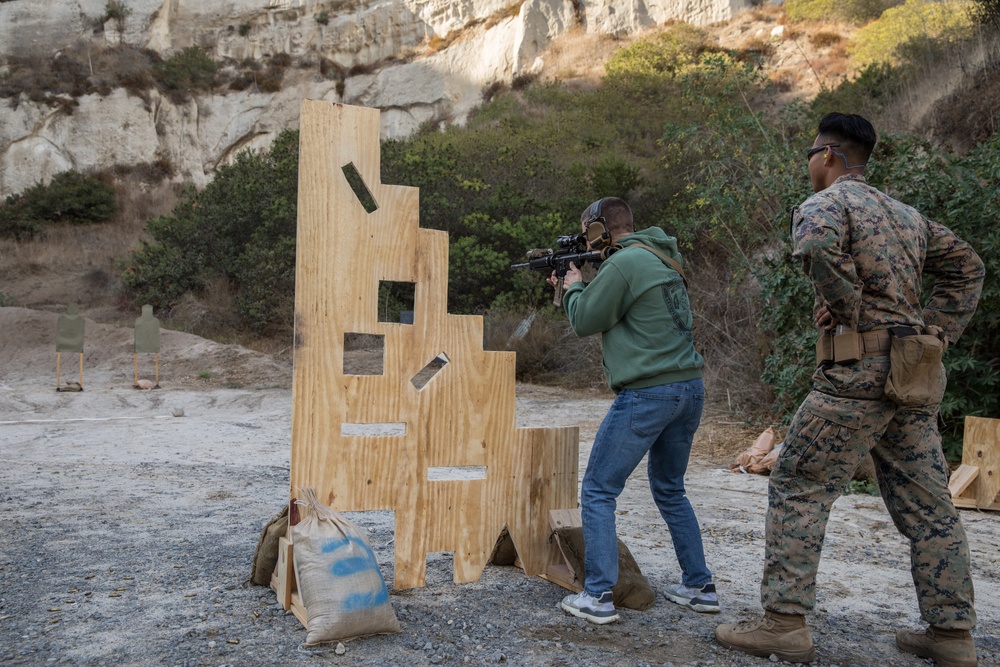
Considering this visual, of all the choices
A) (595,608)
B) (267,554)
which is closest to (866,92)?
(595,608)

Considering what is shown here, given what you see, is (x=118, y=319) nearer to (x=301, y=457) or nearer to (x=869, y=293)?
(x=301, y=457)

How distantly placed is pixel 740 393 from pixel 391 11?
3067cm

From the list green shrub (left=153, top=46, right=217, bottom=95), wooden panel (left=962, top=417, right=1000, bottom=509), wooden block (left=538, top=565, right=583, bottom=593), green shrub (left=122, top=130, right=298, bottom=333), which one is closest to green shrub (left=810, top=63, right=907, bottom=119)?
green shrub (left=122, top=130, right=298, bottom=333)

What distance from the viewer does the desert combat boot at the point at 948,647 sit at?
315 centimetres

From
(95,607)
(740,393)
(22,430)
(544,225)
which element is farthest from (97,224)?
(95,607)

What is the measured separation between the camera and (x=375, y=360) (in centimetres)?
1570

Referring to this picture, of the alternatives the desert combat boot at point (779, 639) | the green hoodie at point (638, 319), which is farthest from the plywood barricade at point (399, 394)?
the desert combat boot at point (779, 639)

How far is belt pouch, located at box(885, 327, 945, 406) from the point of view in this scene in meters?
3.03

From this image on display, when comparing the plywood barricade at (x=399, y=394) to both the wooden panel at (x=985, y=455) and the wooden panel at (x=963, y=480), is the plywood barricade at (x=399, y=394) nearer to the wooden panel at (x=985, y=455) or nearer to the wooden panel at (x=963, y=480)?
the wooden panel at (x=963, y=480)

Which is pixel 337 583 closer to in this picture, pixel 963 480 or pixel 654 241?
pixel 654 241

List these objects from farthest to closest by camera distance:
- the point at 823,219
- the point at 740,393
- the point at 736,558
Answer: the point at 740,393, the point at 736,558, the point at 823,219

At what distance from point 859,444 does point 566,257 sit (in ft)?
4.82

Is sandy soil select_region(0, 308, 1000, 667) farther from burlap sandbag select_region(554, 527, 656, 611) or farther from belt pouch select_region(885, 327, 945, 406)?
belt pouch select_region(885, 327, 945, 406)

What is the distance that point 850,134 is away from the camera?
3.29 meters
